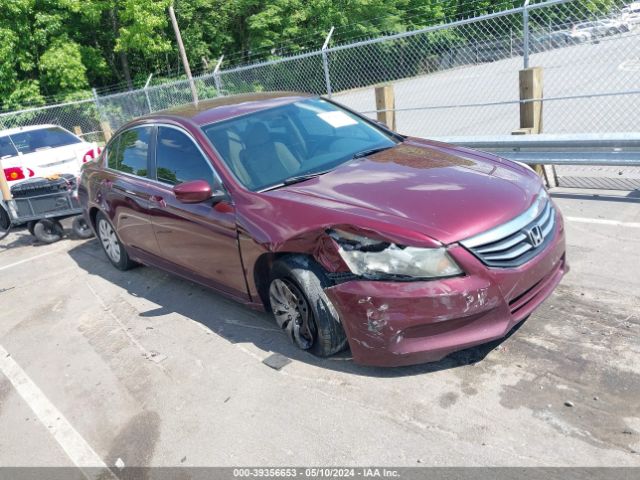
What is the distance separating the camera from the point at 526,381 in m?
3.26

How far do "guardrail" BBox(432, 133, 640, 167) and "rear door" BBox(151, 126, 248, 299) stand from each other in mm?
3898

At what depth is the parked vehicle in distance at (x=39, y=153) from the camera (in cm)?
915

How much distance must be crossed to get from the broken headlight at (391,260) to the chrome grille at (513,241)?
0.17 metres

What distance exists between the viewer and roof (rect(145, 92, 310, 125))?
4.68m

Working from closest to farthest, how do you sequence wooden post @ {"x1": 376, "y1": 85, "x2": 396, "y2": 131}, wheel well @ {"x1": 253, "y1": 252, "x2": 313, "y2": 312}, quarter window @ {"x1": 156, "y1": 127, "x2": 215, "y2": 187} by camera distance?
wheel well @ {"x1": 253, "y1": 252, "x2": 313, "y2": 312} → quarter window @ {"x1": 156, "y1": 127, "x2": 215, "y2": 187} → wooden post @ {"x1": 376, "y1": 85, "x2": 396, "y2": 131}

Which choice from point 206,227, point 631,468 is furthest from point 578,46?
point 631,468

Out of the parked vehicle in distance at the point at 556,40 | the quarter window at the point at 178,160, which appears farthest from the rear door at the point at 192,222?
the parked vehicle in distance at the point at 556,40

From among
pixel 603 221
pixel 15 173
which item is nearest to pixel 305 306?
pixel 603 221

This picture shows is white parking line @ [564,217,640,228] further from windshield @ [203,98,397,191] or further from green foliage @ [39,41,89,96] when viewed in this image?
green foliage @ [39,41,89,96]

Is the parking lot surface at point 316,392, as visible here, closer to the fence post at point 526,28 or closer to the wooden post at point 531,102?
the wooden post at point 531,102

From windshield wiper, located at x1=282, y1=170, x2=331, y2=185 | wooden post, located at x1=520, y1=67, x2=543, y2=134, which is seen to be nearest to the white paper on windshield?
windshield wiper, located at x1=282, y1=170, x2=331, y2=185

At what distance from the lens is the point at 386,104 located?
886 cm

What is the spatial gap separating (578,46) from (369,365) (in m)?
6.66

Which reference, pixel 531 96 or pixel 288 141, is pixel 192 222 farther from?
pixel 531 96
